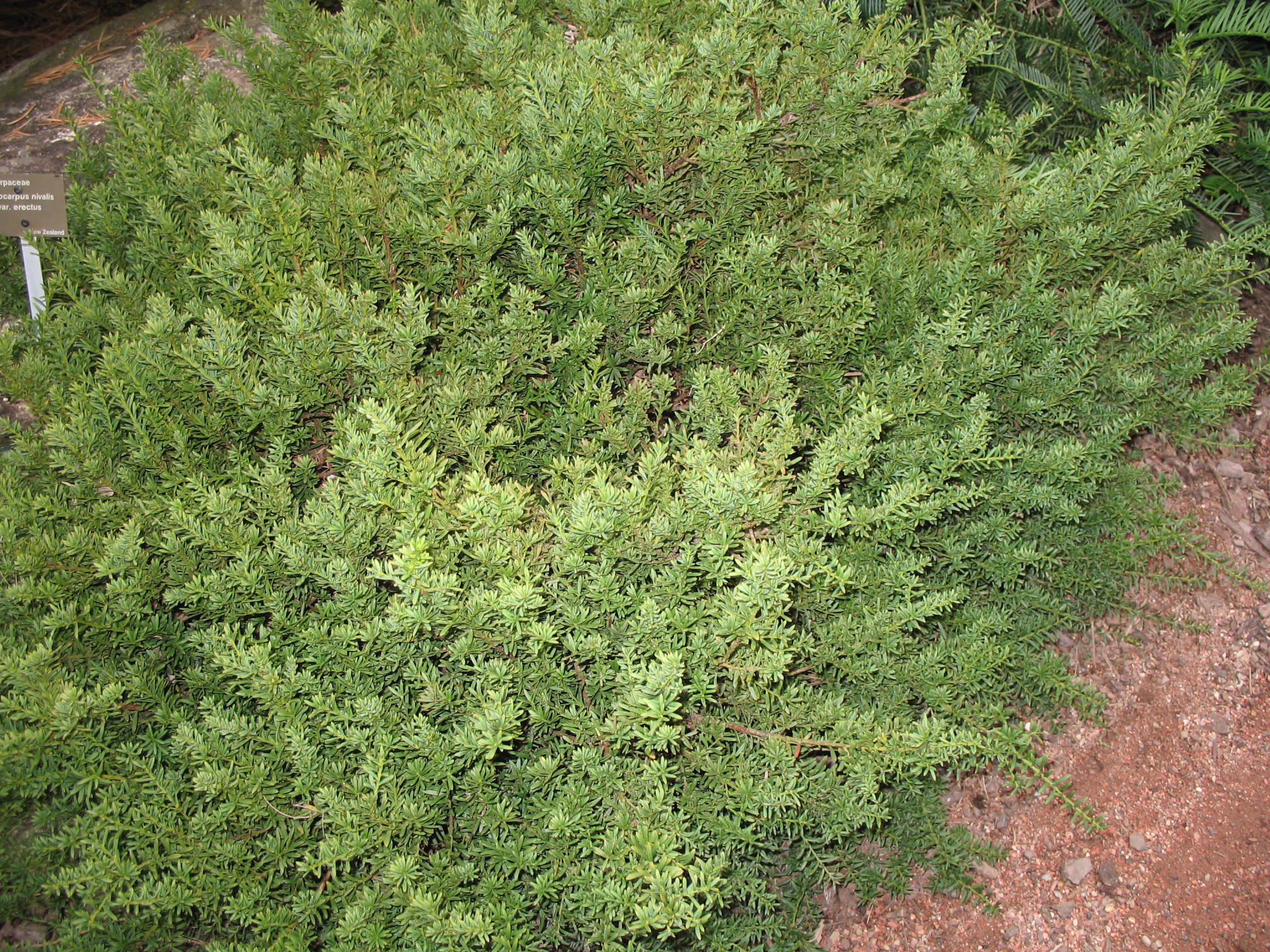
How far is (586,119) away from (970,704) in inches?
62.7

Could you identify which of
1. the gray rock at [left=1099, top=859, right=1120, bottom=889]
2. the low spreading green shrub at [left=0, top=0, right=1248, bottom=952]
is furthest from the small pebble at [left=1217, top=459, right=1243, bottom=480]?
the gray rock at [left=1099, top=859, right=1120, bottom=889]

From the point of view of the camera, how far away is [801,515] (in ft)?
5.44

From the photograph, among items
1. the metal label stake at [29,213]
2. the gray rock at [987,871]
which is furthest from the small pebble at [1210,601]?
the metal label stake at [29,213]

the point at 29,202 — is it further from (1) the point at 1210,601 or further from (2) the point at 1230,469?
(2) the point at 1230,469

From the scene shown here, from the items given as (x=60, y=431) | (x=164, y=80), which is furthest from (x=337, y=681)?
(x=164, y=80)

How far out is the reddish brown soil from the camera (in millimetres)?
2193

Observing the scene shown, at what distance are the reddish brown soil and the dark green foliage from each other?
42.0 inches

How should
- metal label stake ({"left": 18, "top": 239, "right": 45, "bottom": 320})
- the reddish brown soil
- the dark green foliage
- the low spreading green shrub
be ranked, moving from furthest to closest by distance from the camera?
1. the dark green foliage
2. metal label stake ({"left": 18, "top": 239, "right": 45, "bottom": 320})
3. the reddish brown soil
4. the low spreading green shrub

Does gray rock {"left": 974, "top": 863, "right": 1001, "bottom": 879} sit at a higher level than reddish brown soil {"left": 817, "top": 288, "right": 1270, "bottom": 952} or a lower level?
lower

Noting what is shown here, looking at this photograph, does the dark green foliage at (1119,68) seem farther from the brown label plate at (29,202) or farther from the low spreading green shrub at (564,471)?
the brown label plate at (29,202)

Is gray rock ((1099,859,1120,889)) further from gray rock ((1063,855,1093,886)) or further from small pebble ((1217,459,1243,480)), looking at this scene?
small pebble ((1217,459,1243,480))

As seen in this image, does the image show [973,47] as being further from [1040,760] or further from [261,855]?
[261,855]

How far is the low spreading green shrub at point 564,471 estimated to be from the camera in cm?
149

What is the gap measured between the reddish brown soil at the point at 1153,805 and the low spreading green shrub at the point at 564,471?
203mm
